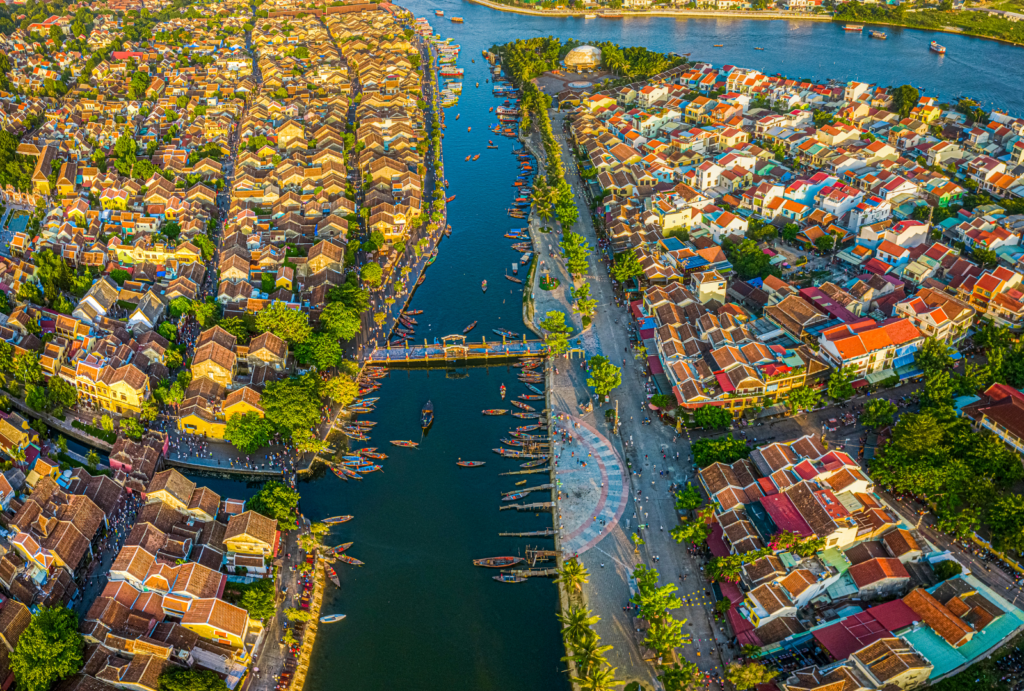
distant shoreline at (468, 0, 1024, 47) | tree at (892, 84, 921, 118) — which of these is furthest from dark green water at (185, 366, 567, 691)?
distant shoreline at (468, 0, 1024, 47)

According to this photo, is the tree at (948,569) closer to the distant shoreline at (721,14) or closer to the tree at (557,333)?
the tree at (557,333)

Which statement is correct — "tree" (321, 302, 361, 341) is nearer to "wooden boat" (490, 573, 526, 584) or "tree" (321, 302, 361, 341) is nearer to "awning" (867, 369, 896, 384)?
"wooden boat" (490, 573, 526, 584)

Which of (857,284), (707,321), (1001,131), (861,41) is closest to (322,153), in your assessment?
(707,321)

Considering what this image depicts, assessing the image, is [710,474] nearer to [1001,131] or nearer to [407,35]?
[1001,131]

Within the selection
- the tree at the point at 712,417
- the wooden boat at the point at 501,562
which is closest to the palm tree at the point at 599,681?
the wooden boat at the point at 501,562

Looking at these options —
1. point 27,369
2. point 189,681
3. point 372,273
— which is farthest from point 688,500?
point 27,369

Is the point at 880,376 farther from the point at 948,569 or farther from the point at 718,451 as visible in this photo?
the point at 948,569
